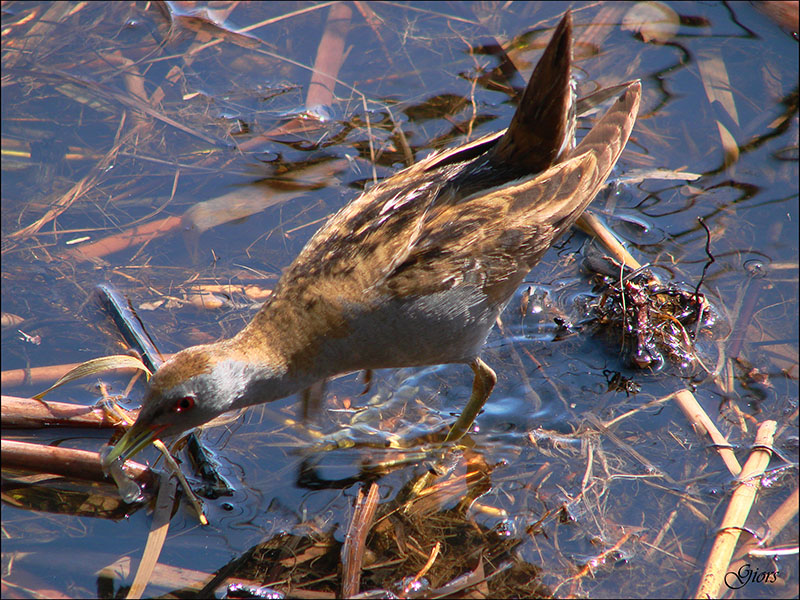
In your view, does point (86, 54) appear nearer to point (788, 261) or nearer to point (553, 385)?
point (553, 385)

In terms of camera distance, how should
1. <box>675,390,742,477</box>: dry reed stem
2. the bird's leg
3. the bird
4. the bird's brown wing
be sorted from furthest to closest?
the bird's leg → <box>675,390,742,477</box>: dry reed stem → the bird's brown wing → the bird

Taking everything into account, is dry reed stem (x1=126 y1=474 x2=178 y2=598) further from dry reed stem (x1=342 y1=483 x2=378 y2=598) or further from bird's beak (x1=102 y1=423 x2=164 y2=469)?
dry reed stem (x1=342 y1=483 x2=378 y2=598)

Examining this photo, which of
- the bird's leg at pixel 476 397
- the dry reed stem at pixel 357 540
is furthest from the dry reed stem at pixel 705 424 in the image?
the dry reed stem at pixel 357 540

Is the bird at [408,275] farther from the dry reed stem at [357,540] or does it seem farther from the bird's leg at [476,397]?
the dry reed stem at [357,540]

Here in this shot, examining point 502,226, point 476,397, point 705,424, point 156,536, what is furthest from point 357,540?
point 705,424

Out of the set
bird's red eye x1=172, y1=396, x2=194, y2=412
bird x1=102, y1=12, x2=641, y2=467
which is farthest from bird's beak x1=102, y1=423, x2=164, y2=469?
bird's red eye x1=172, y1=396, x2=194, y2=412

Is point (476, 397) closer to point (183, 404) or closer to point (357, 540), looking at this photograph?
point (357, 540)
